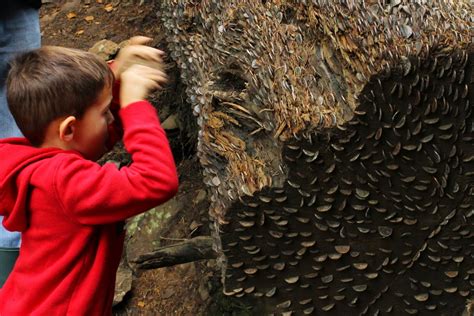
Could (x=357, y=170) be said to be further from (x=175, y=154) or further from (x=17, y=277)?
(x=175, y=154)

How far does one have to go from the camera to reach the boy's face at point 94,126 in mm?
1901

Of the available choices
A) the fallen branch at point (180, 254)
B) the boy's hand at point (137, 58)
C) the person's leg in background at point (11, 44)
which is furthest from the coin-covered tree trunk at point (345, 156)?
the person's leg in background at point (11, 44)

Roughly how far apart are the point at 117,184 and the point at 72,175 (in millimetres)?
111

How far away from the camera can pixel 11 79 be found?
75.0 inches

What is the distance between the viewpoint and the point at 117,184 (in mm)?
1764

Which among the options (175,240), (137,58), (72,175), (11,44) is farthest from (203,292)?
(72,175)

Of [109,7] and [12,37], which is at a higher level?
[12,37]

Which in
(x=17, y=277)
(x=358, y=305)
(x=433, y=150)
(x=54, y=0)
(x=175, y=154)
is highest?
(x=433, y=150)

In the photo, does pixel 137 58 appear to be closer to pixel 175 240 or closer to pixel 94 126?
pixel 94 126

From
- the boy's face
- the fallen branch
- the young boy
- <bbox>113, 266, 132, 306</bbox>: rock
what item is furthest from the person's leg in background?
the boy's face

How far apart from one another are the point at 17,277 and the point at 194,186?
1.88 metres

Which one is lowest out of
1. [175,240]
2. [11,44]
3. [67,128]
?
[175,240]

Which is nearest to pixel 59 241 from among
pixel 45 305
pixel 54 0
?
pixel 45 305

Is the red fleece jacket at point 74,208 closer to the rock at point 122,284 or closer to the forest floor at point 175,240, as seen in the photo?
the forest floor at point 175,240
